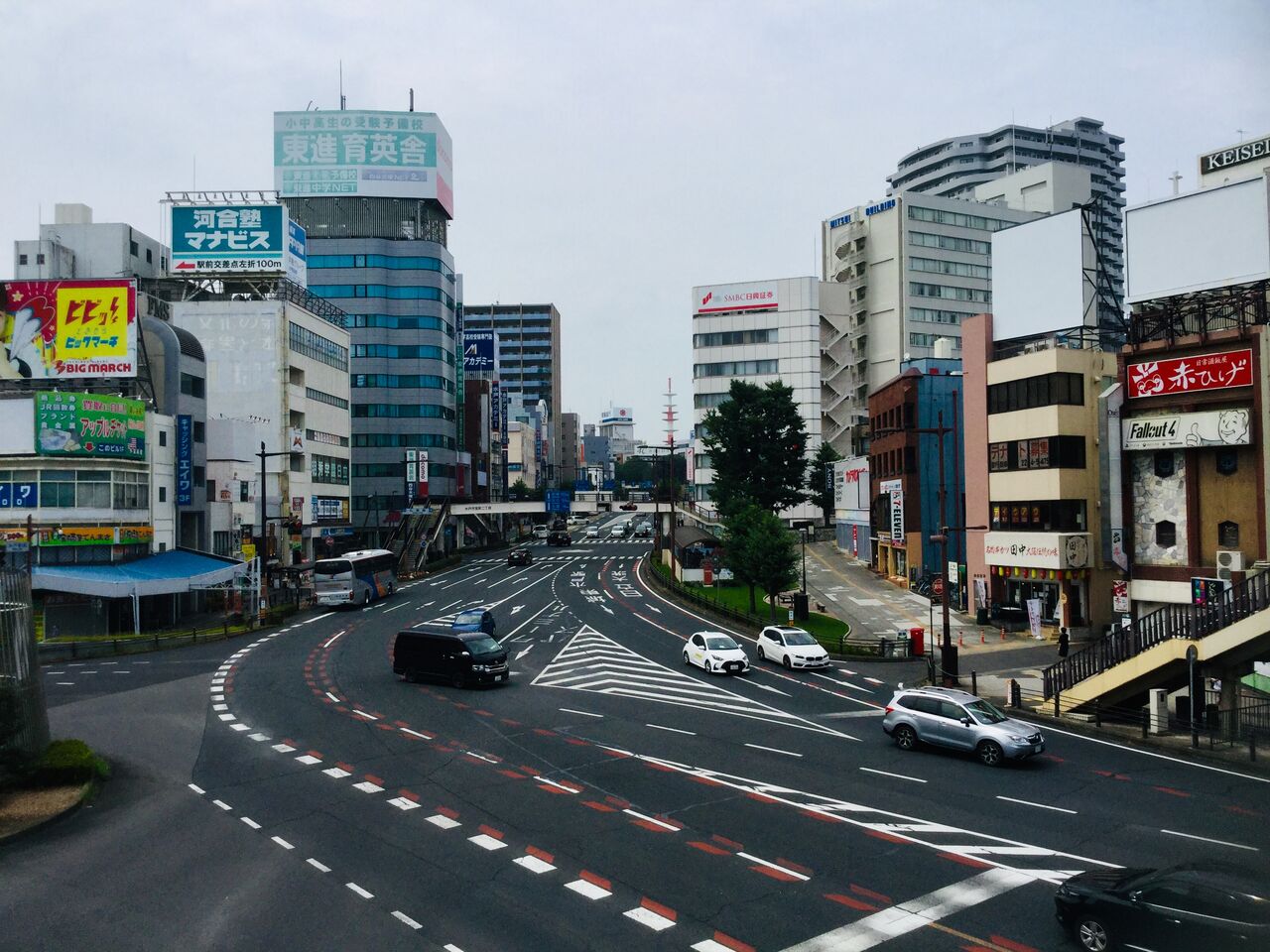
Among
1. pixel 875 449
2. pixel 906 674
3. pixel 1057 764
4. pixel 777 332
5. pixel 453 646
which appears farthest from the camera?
pixel 777 332

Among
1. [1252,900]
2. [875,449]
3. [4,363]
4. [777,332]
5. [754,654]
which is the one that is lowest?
[754,654]

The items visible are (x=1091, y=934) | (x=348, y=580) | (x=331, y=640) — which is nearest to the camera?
(x=1091, y=934)

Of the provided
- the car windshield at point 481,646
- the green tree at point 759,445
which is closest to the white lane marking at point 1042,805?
the car windshield at point 481,646

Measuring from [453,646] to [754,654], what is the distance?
14.7 metres

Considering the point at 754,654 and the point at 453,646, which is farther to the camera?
the point at 754,654

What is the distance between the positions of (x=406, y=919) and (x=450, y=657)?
19678mm

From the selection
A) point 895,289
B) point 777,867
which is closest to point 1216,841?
point 777,867

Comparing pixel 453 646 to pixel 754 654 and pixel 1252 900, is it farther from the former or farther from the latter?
pixel 1252 900

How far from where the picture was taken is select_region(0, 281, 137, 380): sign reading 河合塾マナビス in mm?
49844

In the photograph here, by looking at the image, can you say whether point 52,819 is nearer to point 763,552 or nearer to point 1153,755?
point 1153,755

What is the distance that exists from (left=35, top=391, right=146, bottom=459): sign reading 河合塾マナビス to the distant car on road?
47521 millimetres

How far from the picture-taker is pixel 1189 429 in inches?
1407

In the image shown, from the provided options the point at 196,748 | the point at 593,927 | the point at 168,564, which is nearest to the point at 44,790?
the point at 196,748

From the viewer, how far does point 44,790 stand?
20.2 m
